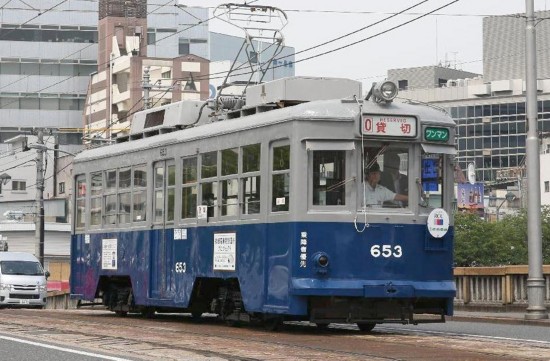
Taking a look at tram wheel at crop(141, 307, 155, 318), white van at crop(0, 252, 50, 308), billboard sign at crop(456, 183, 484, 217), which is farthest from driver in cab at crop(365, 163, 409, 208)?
billboard sign at crop(456, 183, 484, 217)

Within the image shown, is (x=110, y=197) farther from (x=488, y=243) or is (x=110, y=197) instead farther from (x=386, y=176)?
(x=488, y=243)

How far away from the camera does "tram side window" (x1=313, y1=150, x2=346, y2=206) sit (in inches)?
729

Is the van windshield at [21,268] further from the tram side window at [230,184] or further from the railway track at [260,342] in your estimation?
the tram side window at [230,184]

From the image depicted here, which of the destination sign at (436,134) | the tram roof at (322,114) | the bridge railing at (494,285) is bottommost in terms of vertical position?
the bridge railing at (494,285)

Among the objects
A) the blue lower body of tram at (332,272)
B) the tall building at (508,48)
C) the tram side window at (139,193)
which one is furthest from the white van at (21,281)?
the tall building at (508,48)

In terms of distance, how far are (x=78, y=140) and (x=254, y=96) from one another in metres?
103

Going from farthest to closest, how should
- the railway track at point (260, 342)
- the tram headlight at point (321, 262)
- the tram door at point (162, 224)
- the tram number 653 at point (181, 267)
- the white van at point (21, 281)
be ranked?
the white van at point (21, 281)
the tram door at point (162, 224)
the tram number 653 at point (181, 267)
the tram headlight at point (321, 262)
the railway track at point (260, 342)

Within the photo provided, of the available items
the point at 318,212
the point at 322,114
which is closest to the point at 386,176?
the point at 318,212

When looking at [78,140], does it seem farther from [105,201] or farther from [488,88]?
[105,201]

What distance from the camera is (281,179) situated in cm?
1875

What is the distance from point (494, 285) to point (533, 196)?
483cm

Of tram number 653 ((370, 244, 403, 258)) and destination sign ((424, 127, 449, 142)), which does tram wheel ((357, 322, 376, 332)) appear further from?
destination sign ((424, 127, 449, 142))

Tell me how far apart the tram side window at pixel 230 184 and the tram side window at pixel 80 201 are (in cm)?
605

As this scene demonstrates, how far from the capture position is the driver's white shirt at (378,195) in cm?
1856
